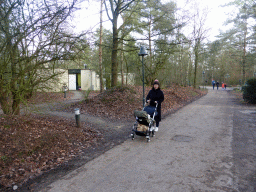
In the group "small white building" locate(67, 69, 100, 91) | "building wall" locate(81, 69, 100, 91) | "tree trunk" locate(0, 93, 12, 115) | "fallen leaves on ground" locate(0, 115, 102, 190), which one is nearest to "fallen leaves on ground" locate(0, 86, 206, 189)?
"fallen leaves on ground" locate(0, 115, 102, 190)

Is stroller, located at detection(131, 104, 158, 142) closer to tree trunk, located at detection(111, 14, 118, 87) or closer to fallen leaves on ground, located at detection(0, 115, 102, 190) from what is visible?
fallen leaves on ground, located at detection(0, 115, 102, 190)

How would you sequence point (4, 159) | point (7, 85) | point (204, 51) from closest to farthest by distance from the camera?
point (4, 159), point (7, 85), point (204, 51)

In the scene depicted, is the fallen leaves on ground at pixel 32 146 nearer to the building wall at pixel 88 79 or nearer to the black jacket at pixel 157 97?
the black jacket at pixel 157 97

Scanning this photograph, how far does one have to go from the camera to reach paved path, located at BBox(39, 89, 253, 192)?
3619mm

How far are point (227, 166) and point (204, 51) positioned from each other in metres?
28.5

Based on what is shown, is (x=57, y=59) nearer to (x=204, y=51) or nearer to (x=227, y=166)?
(x=227, y=166)

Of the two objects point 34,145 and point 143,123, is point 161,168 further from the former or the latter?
point 34,145

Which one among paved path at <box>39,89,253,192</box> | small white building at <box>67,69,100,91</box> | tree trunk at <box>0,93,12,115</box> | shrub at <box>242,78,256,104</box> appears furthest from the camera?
small white building at <box>67,69,100,91</box>

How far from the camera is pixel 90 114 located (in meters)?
10.7

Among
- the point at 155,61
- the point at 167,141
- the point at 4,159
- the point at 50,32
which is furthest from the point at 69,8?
the point at 155,61

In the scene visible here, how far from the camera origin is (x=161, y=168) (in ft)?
14.3

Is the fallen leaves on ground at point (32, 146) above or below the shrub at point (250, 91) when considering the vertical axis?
below

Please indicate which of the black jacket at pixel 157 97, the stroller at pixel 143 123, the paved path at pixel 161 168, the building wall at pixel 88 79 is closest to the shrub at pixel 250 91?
the paved path at pixel 161 168

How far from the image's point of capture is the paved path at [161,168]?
3.62 metres
